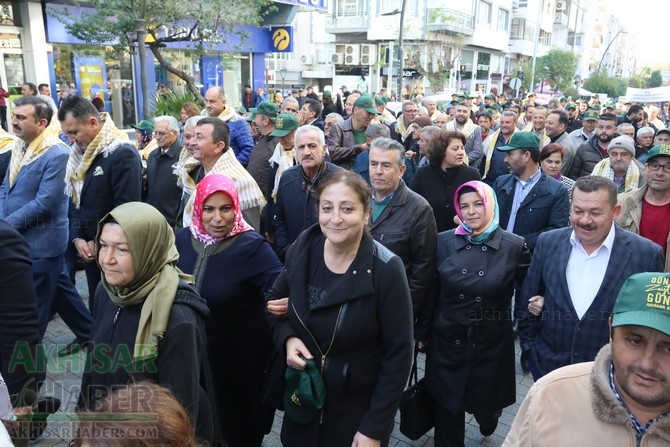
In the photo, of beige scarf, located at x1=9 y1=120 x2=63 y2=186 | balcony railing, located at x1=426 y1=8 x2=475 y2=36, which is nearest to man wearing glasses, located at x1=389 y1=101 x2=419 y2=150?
beige scarf, located at x1=9 y1=120 x2=63 y2=186

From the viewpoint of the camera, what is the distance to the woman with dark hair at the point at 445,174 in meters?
5.18

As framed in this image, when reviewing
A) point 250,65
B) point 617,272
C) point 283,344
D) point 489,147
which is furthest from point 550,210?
point 250,65

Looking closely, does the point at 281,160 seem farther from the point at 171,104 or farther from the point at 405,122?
the point at 171,104

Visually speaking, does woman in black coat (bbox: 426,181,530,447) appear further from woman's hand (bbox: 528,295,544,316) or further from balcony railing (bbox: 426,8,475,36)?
balcony railing (bbox: 426,8,475,36)

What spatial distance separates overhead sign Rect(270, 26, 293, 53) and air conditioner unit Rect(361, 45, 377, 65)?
64.5ft

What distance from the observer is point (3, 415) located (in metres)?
2.22

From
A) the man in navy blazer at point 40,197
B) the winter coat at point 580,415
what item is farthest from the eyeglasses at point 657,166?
the man in navy blazer at point 40,197

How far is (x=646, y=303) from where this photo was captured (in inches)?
66.1

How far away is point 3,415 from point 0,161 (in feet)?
13.0

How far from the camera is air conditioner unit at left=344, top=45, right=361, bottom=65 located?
44000mm

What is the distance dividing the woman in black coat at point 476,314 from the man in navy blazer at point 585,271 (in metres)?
0.22

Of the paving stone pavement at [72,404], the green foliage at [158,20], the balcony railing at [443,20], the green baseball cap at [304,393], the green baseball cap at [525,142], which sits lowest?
the paving stone pavement at [72,404]

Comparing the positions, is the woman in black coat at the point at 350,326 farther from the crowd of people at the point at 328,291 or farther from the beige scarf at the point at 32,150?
the beige scarf at the point at 32,150

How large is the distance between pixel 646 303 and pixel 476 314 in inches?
66.7
